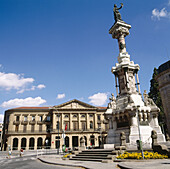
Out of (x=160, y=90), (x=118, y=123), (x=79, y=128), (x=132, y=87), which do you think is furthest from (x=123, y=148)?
(x=79, y=128)

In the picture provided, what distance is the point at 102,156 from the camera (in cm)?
1311

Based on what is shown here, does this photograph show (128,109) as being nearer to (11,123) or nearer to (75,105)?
(75,105)

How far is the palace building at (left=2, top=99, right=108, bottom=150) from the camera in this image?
196 feet

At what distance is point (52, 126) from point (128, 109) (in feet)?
170

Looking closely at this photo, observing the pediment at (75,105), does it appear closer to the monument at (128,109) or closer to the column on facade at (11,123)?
the column on facade at (11,123)

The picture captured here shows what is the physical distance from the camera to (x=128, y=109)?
14.6 m

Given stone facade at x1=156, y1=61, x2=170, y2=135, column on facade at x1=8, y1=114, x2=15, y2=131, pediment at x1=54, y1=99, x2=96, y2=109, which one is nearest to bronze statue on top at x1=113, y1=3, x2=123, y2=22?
stone facade at x1=156, y1=61, x2=170, y2=135

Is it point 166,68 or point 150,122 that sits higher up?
point 166,68

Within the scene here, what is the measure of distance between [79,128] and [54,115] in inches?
415

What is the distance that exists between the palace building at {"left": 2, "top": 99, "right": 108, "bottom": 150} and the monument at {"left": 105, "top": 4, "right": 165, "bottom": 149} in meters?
45.5

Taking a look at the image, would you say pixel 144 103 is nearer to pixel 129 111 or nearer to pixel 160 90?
pixel 129 111

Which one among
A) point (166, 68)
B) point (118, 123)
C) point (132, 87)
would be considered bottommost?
point (118, 123)

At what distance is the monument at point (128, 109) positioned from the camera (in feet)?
46.5

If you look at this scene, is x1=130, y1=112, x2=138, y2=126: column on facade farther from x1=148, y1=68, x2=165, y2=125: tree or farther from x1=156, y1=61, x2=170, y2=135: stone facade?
x1=148, y1=68, x2=165, y2=125: tree
